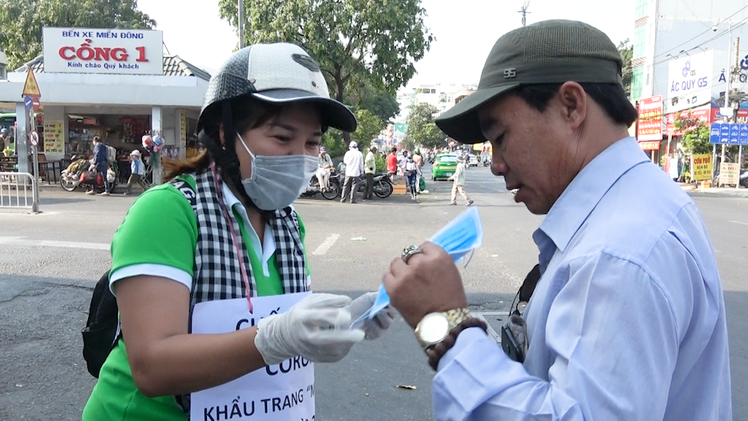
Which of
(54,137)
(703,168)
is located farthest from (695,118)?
(54,137)

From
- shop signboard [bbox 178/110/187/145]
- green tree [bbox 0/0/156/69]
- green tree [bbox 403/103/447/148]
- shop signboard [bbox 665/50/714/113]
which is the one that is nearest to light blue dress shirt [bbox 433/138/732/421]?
shop signboard [bbox 178/110/187/145]

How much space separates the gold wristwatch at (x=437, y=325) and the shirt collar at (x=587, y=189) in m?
0.26

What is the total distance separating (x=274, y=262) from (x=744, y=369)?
4013 mm

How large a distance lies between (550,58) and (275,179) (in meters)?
0.86

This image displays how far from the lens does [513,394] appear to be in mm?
1058

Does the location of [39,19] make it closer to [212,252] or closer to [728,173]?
[728,173]

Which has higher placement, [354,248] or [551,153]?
[551,153]

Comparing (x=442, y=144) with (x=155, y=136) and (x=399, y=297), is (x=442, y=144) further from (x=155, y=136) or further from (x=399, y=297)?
(x=399, y=297)

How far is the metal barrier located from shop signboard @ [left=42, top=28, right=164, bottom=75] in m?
6.11

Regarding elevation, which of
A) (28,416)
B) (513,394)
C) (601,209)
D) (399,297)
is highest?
(601,209)

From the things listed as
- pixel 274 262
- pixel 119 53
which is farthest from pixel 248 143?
pixel 119 53

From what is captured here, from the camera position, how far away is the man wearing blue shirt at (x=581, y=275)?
3.36 ft

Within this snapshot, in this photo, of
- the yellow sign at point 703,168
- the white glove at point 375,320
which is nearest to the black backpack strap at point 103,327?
the white glove at point 375,320

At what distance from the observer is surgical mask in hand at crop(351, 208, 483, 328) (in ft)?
4.37
